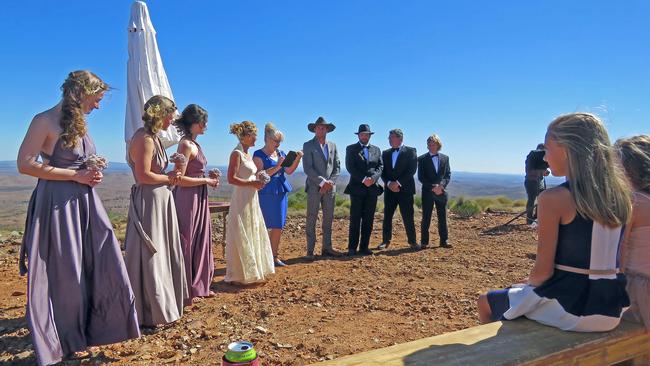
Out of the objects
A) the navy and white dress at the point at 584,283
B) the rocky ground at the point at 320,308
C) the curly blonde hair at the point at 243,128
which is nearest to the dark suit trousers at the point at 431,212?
the rocky ground at the point at 320,308

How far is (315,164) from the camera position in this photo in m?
7.25

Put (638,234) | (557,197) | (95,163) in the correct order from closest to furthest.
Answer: (557,197) < (638,234) < (95,163)

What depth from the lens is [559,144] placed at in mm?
2398

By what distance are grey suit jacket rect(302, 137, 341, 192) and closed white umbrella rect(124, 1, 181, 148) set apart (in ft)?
6.59

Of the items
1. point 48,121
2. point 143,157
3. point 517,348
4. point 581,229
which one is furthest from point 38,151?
point 581,229

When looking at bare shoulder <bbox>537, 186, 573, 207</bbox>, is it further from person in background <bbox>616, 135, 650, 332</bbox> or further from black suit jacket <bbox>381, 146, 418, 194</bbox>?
black suit jacket <bbox>381, 146, 418, 194</bbox>

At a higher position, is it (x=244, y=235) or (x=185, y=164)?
(x=185, y=164)

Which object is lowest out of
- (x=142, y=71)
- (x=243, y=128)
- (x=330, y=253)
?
(x=330, y=253)

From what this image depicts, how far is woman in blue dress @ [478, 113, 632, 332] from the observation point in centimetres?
232

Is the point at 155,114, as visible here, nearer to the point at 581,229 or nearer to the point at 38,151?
the point at 38,151

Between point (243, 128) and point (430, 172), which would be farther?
point (430, 172)

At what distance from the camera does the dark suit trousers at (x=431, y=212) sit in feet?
26.7

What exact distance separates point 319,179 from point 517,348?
512cm

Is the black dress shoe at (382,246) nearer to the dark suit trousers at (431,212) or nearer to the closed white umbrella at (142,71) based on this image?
the dark suit trousers at (431,212)
